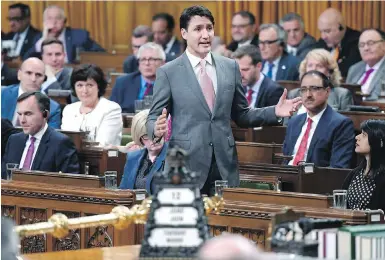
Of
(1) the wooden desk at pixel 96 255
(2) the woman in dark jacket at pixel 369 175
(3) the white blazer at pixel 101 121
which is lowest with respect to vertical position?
(1) the wooden desk at pixel 96 255

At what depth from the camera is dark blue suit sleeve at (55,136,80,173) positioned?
745 cm

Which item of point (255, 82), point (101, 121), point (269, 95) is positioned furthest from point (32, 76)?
point (269, 95)

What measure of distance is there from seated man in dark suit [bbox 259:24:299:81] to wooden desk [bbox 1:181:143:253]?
4920 mm

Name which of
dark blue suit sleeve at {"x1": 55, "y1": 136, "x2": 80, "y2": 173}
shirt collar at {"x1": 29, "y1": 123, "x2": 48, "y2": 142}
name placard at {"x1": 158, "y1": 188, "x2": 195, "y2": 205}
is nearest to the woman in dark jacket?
dark blue suit sleeve at {"x1": 55, "y1": 136, "x2": 80, "y2": 173}

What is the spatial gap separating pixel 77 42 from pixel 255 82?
168 inches

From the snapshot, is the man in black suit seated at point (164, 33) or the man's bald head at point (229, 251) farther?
the man in black suit seated at point (164, 33)

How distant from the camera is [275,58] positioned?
1108cm

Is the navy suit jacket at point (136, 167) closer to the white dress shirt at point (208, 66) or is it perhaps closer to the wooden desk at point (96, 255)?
the white dress shirt at point (208, 66)

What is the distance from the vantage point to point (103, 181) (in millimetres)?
6258

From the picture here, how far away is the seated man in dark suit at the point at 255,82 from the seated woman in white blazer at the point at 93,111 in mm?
1386

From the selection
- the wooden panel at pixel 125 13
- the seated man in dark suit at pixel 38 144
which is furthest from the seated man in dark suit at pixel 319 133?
the wooden panel at pixel 125 13

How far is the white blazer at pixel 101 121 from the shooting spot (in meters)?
8.31

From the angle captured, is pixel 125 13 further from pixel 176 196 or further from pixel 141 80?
pixel 176 196

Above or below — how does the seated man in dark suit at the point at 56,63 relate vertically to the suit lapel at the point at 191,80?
above
